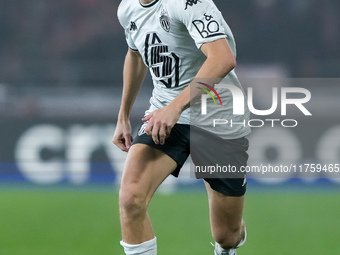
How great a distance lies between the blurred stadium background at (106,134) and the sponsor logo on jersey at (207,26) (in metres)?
1.91

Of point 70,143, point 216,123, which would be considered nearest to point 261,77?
point 70,143

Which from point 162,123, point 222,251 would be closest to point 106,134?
point 222,251

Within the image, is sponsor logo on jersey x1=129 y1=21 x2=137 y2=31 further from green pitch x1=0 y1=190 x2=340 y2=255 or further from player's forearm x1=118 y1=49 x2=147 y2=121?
green pitch x1=0 y1=190 x2=340 y2=255

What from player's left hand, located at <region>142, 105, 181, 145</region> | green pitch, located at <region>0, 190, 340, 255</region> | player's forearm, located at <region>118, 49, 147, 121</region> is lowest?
green pitch, located at <region>0, 190, 340, 255</region>

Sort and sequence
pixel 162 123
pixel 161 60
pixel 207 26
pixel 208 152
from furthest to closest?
pixel 208 152
pixel 161 60
pixel 207 26
pixel 162 123

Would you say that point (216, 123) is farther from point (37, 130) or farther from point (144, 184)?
point (37, 130)

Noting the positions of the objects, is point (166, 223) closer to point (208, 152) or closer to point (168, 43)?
point (208, 152)

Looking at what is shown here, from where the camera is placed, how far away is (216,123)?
324 cm

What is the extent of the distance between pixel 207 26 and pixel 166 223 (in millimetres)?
2727

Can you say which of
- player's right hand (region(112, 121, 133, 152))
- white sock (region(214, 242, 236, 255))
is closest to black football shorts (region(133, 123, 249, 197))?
player's right hand (region(112, 121, 133, 152))

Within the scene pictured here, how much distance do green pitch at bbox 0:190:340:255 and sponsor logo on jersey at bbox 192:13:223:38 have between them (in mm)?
1892

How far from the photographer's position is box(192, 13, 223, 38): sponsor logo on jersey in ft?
8.73

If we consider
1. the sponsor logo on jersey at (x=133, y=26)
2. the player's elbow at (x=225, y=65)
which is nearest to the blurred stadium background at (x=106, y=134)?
the sponsor logo on jersey at (x=133, y=26)

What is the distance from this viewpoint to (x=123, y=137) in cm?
329
